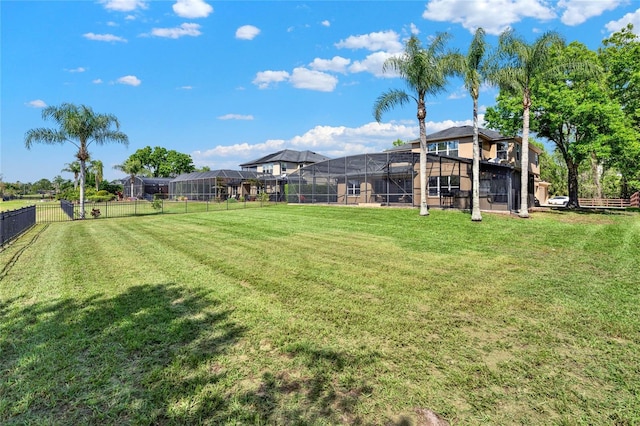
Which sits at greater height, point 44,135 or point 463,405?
point 44,135

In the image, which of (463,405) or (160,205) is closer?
(463,405)

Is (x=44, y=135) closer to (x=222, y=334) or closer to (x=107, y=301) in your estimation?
(x=107, y=301)

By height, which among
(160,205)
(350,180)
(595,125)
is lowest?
(160,205)

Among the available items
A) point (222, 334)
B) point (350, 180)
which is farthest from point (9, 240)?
point (350, 180)

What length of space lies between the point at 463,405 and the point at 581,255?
7.59m

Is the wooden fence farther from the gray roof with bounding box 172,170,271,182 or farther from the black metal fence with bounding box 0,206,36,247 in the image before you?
the black metal fence with bounding box 0,206,36,247

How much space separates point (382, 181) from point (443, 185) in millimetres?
4700

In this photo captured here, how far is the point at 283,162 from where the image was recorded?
47312mm

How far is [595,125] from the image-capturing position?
1894 centimetres

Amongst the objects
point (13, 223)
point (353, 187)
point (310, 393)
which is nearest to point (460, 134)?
point (353, 187)

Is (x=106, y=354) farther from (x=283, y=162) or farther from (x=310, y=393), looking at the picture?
(x=283, y=162)

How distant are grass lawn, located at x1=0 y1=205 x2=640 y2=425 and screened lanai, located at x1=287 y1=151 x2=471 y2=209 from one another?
14020mm

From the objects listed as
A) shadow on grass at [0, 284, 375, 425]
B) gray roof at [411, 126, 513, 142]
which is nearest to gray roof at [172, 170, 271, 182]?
gray roof at [411, 126, 513, 142]

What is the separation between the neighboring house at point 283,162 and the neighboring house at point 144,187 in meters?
17.6
